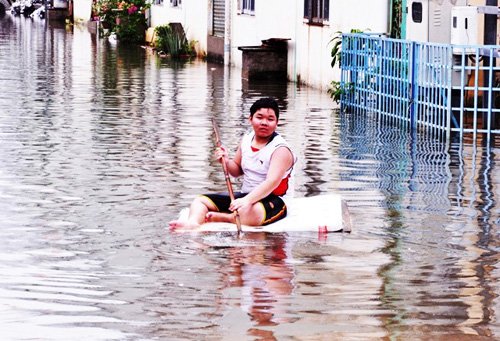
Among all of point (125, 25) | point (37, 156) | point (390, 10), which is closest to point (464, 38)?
point (390, 10)

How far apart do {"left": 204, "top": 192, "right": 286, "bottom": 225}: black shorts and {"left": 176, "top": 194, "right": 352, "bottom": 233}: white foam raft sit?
5 cm

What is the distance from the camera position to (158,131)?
18.0 meters

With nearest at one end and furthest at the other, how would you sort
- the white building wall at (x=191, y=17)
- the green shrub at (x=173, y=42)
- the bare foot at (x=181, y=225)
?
the bare foot at (x=181, y=225), the white building wall at (x=191, y=17), the green shrub at (x=173, y=42)

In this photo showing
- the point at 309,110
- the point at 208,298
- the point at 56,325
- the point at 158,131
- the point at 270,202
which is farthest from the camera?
the point at 309,110

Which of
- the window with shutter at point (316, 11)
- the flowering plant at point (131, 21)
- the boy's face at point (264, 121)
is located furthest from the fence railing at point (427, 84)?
the flowering plant at point (131, 21)

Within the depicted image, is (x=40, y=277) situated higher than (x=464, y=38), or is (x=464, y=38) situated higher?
(x=464, y=38)

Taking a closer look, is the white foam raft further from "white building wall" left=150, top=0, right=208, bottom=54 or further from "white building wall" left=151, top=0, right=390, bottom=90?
"white building wall" left=150, top=0, right=208, bottom=54

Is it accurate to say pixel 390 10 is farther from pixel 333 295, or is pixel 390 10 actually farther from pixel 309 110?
pixel 333 295

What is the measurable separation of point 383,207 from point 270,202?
160 centimetres

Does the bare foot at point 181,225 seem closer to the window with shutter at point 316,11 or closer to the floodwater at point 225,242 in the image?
the floodwater at point 225,242

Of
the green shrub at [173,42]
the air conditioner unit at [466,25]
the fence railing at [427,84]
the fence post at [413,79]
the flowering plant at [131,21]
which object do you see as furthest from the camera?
the flowering plant at [131,21]

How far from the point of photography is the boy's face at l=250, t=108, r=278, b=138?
10.6 meters

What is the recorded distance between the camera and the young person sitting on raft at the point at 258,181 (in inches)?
409

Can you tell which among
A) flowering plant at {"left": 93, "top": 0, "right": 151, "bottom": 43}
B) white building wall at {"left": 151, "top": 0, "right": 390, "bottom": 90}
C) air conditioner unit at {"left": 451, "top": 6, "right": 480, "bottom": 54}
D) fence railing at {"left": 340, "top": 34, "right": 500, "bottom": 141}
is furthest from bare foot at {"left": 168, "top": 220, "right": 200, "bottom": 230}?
flowering plant at {"left": 93, "top": 0, "right": 151, "bottom": 43}
